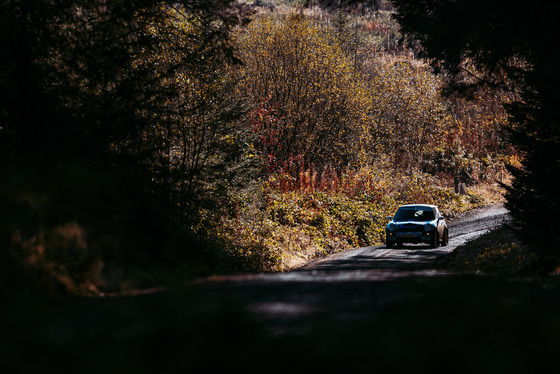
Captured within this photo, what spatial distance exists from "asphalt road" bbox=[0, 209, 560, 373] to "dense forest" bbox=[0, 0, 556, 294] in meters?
2.21

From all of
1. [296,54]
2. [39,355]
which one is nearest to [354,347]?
[39,355]

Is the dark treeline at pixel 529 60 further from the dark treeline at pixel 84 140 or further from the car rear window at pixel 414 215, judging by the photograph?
the car rear window at pixel 414 215

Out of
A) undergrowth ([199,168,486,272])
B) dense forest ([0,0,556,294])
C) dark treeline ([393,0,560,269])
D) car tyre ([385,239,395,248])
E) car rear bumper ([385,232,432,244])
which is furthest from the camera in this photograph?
car tyre ([385,239,395,248])

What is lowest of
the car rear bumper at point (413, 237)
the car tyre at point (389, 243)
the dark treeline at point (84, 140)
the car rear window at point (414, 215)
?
the car tyre at point (389, 243)

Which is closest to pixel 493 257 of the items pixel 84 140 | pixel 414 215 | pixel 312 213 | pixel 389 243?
pixel 389 243

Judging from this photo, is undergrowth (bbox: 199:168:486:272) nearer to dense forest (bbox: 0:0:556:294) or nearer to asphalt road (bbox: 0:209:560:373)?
dense forest (bbox: 0:0:556:294)

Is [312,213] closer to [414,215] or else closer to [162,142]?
[414,215]

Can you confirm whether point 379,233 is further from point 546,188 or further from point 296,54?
point 546,188

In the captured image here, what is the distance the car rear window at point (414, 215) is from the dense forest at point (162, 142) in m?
3.03

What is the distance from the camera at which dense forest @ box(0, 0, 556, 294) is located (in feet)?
20.8

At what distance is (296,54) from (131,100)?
19972mm

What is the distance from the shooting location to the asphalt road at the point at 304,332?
8.18 ft

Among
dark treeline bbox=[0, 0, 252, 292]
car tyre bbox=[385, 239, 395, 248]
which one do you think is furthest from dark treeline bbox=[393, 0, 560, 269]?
car tyre bbox=[385, 239, 395, 248]

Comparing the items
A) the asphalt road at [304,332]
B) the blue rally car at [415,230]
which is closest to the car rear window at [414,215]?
the blue rally car at [415,230]
